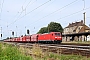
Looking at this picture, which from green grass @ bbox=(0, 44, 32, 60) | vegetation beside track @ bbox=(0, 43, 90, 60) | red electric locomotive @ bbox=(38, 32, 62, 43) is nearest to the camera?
green grass @ bbox=(0, 44, 32, 60)

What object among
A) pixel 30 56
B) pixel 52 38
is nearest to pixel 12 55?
pixel 30 56

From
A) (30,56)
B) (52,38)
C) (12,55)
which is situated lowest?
(30,56)

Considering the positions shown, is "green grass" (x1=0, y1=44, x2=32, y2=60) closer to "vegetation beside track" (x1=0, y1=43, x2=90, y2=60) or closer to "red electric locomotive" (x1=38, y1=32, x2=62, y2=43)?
"vegetation beside track" (x1=0, y1=43, x2=90, y2=60)

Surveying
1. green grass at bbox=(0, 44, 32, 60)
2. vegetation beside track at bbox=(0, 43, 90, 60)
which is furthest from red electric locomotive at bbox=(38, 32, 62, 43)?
green grass at bbox=(0, 44, 32, 60)

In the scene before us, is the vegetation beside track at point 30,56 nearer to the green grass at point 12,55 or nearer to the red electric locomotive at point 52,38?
the green grass at point 12,55

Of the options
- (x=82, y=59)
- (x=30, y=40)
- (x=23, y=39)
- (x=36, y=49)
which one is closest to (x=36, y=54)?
(x=36, y=49)

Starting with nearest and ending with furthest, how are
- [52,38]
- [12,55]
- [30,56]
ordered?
[12,55] < [30,56] < [52,38]

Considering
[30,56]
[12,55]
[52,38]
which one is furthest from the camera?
[52,38]

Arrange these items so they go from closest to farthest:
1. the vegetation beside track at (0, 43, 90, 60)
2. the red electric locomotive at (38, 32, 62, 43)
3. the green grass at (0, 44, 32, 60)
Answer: the green grass at (0, 44, 32, 60) → the vegetation beside track at (0, 43, 90, 60) → the red electric locomotive at (38, 32, 62, 43)

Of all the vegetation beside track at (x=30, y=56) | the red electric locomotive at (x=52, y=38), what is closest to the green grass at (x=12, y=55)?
the vegetation beside track at (x=30, y=56)

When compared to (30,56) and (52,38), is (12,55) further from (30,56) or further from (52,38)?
(52,38)

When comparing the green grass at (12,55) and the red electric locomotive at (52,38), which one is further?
the red electric locomotive at (52,38)

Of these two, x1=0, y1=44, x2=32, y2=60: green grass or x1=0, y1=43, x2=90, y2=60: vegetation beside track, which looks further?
x1=0, y1=43, x2=90, y2=60: vegetation beside track

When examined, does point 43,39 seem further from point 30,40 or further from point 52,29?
point 52,29
